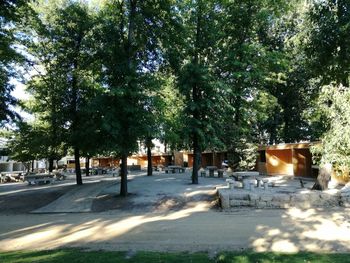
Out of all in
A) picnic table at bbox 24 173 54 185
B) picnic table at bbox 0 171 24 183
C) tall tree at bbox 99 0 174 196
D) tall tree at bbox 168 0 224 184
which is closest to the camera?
tall tree at bbox 99 0 174 196

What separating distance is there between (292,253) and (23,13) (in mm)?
15069

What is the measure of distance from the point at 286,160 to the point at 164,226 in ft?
62.1

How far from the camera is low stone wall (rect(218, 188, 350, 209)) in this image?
12.9 metres

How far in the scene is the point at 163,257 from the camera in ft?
22.5

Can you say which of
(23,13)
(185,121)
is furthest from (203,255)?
(23,13)

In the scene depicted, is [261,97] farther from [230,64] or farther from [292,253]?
[292,253]

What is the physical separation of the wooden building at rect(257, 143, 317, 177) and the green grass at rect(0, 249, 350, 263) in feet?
52.4

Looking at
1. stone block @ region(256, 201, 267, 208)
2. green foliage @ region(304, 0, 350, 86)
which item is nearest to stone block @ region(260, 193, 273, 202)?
stone block @ region(256, 201, 267, 208)

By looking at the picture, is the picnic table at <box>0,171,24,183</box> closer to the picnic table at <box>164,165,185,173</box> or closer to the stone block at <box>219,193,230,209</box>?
the picnic table at <box>164,165,185,173</box>

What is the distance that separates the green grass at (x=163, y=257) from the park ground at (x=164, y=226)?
148mm

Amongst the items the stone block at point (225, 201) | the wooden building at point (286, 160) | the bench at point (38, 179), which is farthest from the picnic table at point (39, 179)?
the wooden building at point (286, 160)

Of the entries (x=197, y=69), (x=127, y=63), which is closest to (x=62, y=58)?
(x=127, y=63)

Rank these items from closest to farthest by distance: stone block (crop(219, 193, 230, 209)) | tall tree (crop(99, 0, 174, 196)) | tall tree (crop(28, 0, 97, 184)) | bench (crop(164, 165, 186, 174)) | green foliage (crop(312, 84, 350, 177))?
green foliage (crop(312, 84, 350, 177))
stone block (crop(219, 193, 230, 209))
tall tree (crop(99, 0, 174, 196))
tall tree (crop(28, 0, 97, 184))
bench (crop(164, 165, 186, 174))

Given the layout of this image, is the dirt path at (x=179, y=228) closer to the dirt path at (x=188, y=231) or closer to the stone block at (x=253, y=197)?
the dirt path at (x=188, y=231)
